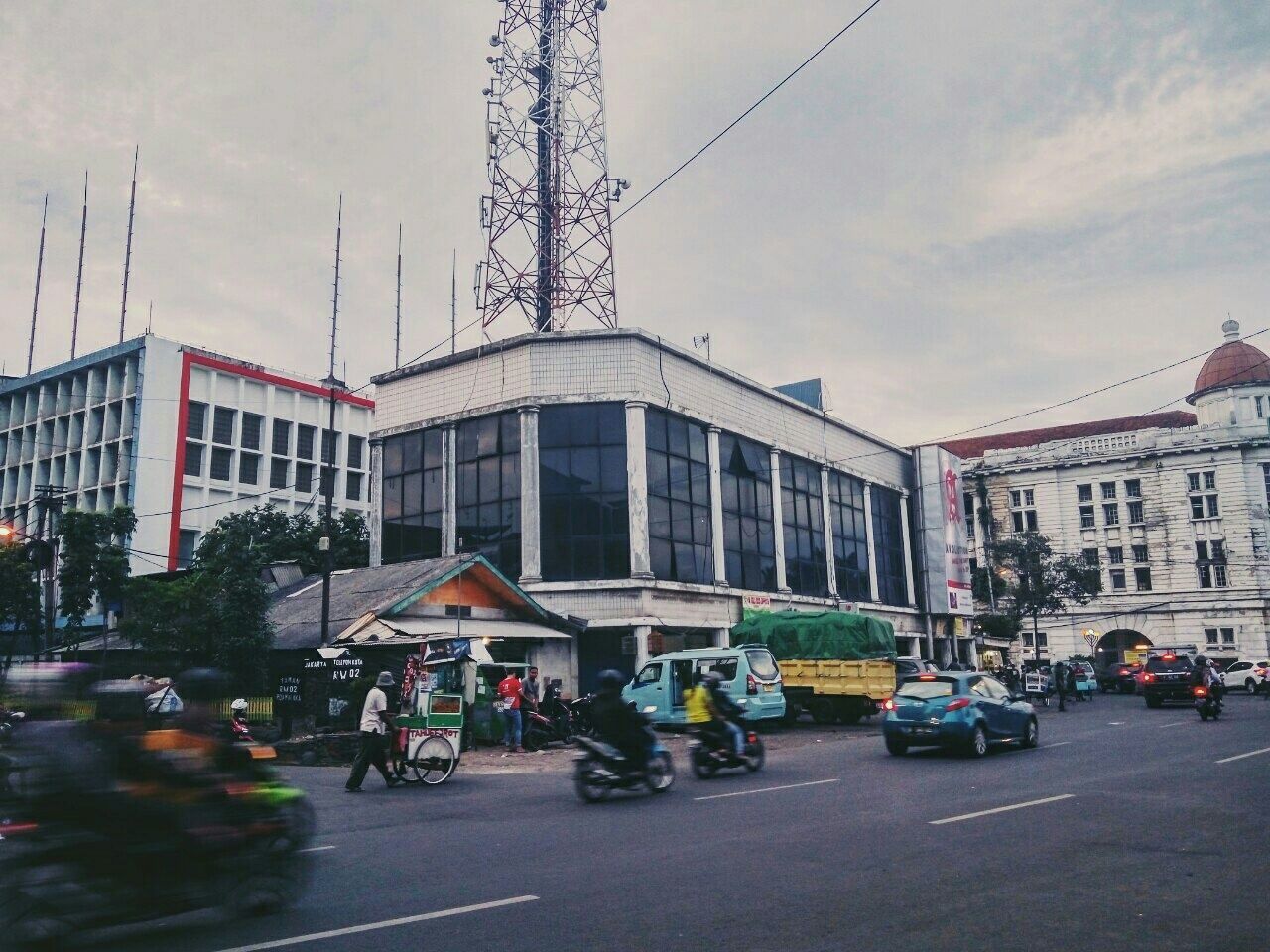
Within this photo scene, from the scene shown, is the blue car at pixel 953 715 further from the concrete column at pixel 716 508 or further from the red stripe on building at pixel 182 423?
the red stripe on building at pixel 182 423

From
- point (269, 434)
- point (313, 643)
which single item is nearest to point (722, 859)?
point (313, 643)

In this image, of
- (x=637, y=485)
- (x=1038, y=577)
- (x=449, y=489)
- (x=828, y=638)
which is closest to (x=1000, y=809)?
(x=828, y=638)

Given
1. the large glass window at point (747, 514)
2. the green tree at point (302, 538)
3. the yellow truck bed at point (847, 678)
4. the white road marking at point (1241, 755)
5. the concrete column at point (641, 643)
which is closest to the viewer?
the white road marking at point (1241, 755)

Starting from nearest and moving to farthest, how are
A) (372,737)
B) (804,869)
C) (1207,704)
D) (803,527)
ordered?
1. (804,869)
2. (372,737)
3. (1207,704)
4. (803,527)

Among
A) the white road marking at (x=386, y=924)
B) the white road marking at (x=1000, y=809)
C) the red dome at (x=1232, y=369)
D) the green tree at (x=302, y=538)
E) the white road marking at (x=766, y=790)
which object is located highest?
the red dome at (x=1232, y=369)

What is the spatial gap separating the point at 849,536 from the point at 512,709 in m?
27.8

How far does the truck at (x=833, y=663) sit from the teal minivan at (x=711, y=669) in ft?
11.0

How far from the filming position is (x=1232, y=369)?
74.2 meters

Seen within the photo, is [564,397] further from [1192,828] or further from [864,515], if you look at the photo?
[1192,828]

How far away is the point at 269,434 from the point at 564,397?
33.7m

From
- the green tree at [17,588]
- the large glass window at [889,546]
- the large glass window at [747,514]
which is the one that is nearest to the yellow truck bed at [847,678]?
the large glass window at [747,514]

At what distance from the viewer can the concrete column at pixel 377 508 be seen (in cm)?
3828

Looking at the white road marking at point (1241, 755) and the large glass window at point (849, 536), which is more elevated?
the large glass window at point (849, 536)

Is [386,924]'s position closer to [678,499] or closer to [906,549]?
[678,499]
